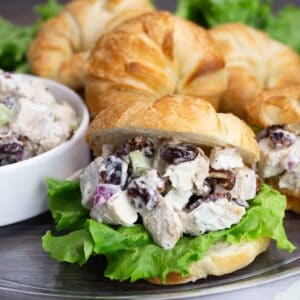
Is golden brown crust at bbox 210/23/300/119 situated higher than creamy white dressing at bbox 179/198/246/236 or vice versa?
creamy white dressing at bbox 179/198/246/236

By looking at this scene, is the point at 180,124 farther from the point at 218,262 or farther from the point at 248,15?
the point at 248,15

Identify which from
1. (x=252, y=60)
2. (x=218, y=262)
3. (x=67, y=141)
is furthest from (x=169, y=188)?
(x=252, y=60)

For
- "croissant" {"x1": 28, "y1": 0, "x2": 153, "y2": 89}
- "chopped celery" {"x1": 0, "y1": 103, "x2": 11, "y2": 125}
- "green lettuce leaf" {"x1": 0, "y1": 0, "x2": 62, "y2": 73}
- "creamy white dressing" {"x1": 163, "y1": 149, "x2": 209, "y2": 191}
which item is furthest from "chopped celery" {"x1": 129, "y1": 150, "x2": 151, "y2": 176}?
"green lettuce leaf" {"x1": 0, "y1": 0, "x2": 62, "y2": 73}

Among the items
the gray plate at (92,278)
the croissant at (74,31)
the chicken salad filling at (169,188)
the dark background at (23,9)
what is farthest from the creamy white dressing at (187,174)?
the dark background at (23,9)

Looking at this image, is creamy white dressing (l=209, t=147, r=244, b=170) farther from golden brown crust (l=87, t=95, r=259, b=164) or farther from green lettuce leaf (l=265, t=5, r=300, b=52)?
green lettuce leaf (l=265, t=5, r=300, b=52)

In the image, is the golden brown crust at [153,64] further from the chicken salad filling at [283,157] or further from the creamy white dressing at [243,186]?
the creamy white dressing at [243,186]

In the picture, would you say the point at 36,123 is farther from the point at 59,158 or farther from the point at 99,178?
the point at 99,178

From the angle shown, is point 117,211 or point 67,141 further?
point 67,141
